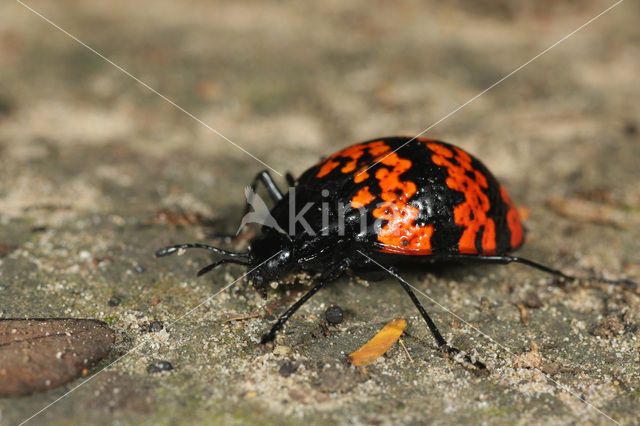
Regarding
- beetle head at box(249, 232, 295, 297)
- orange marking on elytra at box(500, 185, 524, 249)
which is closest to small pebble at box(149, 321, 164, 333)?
beetle head at box(249, 232, 295, 297)

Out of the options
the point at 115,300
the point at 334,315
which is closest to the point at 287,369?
the point at 334,315

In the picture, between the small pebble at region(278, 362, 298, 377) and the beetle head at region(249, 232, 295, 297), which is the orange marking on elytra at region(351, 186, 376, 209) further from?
the small pebble at region(278, 362, 298, 377)

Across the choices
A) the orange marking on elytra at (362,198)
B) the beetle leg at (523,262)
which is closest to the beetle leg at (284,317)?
the orange marking on elytra at (362,198)

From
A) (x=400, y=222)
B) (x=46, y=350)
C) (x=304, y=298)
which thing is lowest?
(x=46, y=350)

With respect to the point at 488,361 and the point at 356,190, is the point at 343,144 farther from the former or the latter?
the point at 488,361

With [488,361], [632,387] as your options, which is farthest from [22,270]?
[632,387]

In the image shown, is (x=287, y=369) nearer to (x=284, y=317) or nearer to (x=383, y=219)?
(x=284, y=317)

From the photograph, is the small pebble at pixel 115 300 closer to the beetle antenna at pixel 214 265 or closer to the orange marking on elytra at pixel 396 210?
the beetle antenna at pixel 214 265
